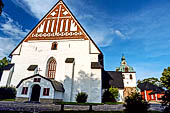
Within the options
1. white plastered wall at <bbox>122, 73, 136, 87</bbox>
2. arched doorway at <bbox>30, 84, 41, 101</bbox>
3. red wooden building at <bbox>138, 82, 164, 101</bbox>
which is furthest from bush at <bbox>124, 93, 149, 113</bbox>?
white plastered wall at <bbox>122, 73, 136, 87</bbox>

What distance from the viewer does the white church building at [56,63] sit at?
1592 cm

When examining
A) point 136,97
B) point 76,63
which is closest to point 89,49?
point 76,63

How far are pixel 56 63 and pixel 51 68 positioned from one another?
1.22 meters

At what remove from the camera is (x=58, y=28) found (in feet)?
70.0

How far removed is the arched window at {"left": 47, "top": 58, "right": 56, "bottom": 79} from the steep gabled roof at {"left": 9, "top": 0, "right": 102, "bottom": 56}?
418 cm

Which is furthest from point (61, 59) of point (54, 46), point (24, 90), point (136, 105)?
point (136, 105)

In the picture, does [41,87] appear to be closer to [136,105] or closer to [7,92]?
[7,92]

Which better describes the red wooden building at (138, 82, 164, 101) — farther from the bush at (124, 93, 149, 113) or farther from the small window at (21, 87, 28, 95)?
the bush at (124, 93, 149, 113)

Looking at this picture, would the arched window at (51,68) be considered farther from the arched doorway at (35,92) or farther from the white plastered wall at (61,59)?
the arched doorway at (35,92)

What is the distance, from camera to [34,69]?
18438 millimetres

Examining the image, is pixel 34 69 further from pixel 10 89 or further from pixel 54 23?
pixel 54 23

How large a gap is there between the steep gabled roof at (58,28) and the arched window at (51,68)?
418 centimetres

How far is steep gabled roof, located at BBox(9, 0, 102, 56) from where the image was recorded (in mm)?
20650

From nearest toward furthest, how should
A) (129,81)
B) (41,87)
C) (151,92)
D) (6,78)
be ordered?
(41,87) < (6,78) < (151,92) < (129,81)
